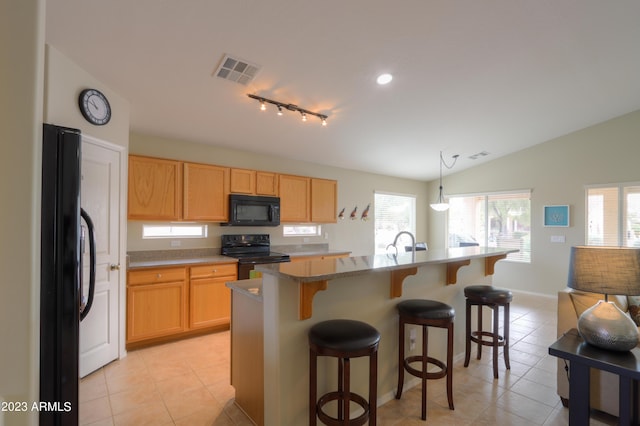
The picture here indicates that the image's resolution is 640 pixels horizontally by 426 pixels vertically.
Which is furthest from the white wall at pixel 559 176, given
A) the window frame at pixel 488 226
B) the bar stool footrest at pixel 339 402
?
the bar stool footrest at pixel 339 402

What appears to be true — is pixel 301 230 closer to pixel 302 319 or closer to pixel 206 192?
pixel 206 192

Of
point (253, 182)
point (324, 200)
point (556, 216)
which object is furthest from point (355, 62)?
Answer: point (556, 216)

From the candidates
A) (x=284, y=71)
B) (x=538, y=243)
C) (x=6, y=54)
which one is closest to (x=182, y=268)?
(x=284, y=71)

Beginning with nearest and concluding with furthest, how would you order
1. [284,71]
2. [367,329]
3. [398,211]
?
[367,329], [284,71], [398,211]

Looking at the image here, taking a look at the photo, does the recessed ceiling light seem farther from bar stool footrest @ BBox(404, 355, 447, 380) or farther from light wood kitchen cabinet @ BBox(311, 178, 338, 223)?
bar stool footrest @ BBox(404, 355, 447, 380)

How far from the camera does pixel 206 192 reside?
3965 millimetres

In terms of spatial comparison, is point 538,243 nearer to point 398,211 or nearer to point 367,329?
point 398,211

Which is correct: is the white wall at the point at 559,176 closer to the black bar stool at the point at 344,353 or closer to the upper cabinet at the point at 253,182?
the upper cabinet at the point at 253,182

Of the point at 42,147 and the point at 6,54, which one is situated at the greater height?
the point at 6,54

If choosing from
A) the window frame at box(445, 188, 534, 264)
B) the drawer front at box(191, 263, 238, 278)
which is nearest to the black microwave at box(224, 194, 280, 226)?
the drawer front at box(191, 263, 238, 278)

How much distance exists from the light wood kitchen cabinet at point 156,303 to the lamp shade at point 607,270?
11.7ft

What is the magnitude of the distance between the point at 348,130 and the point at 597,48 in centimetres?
278

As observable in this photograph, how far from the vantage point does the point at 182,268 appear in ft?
11.4

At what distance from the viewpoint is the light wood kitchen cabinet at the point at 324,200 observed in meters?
5.10
